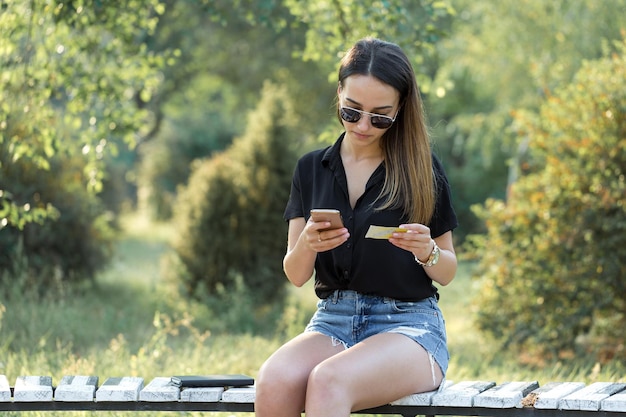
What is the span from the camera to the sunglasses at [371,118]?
361 cm

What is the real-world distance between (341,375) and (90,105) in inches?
141

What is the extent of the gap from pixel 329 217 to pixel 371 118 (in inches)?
19.4

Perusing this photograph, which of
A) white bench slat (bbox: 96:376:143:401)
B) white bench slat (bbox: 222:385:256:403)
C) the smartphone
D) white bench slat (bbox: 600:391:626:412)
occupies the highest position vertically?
the smartphone

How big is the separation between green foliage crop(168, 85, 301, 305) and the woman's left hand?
5.87 meters

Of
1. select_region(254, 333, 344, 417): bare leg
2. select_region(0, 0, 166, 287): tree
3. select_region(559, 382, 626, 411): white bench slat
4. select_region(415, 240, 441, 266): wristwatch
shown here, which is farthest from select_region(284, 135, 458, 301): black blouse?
select_region(0, 0, 166, 287): tree

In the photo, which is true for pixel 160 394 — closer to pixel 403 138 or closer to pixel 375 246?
pixel 375 246

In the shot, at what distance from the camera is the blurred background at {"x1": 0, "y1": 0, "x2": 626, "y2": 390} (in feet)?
19.3

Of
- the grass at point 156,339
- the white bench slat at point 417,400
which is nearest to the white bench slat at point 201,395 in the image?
the white bench slat at point 417,400

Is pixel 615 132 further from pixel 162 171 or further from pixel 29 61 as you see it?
pixel 162 171

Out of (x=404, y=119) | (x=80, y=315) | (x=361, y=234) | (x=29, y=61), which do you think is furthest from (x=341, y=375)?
(x=80, y=315)

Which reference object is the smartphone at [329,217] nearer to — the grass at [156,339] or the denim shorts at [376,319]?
the denim shorts at [376,319]

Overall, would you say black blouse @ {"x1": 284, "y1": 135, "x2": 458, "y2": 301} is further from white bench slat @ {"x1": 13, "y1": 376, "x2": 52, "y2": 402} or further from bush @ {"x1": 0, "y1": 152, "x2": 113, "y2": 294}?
bush @ {"x1": 0, "y1": 152, "x2": 113, "y2": 294}

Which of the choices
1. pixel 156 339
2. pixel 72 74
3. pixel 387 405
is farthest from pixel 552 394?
pixel 72 74

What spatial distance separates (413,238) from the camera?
3357mm
